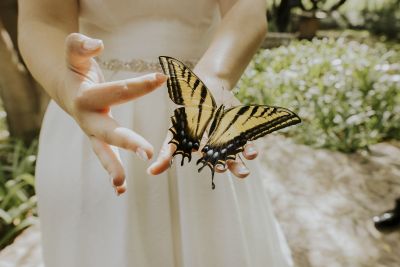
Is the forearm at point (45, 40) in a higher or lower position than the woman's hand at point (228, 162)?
higher

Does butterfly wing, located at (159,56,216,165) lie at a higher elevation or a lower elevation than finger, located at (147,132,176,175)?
higher

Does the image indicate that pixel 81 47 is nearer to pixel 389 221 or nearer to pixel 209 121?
pixel 209 121

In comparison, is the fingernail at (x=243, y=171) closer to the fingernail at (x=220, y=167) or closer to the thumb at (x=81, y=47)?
the fingernail at (x=220, y=167)

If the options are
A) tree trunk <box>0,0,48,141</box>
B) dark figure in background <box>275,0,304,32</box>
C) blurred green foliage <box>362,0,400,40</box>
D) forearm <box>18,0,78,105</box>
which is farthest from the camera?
blurred green foliage <box>362,0,400,40</box>

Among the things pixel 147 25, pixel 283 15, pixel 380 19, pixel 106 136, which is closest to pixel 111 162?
pixel 106 136

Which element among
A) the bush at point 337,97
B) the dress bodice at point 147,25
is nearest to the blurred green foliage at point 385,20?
the bush at point 337,97

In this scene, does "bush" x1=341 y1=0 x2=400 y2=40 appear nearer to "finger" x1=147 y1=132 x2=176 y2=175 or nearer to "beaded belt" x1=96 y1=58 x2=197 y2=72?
"beaded belt" x1=96 y1=58 x2=197 y2=72

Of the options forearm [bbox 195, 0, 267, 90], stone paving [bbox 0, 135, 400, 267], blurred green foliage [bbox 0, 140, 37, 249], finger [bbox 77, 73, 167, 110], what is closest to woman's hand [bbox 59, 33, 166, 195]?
finger [bbox 77, 73, 167, 110]
